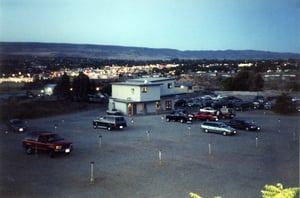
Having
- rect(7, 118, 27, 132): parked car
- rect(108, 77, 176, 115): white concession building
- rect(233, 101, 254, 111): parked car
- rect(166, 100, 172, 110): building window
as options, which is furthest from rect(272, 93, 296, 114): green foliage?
rect(7, 118, 27, 132): parked car

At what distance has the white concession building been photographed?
32.2m

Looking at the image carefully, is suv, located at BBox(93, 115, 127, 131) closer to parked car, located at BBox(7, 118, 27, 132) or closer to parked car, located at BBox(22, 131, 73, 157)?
parked car, located at BBox(7, 118, 27, 132)

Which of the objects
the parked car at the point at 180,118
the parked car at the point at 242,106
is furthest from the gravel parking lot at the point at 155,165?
the parked car at the point at 242,106

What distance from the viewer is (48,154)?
15766mm

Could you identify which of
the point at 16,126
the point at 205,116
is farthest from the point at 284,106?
the point at 16,126

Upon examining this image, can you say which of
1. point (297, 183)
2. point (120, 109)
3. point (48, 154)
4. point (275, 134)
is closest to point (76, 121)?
point (120, 109)

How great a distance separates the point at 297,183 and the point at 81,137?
12099 mm

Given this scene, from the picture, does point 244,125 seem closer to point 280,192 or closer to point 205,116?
point 205,116

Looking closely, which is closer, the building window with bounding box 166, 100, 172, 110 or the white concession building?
the white concession building

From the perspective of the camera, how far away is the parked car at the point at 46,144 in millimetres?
15289

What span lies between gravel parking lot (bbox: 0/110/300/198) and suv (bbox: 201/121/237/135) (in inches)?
19.1

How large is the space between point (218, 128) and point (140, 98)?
12.1 m

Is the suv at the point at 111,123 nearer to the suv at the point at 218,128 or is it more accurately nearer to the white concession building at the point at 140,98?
the suv at the point at 218,128

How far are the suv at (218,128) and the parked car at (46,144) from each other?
880 cm
